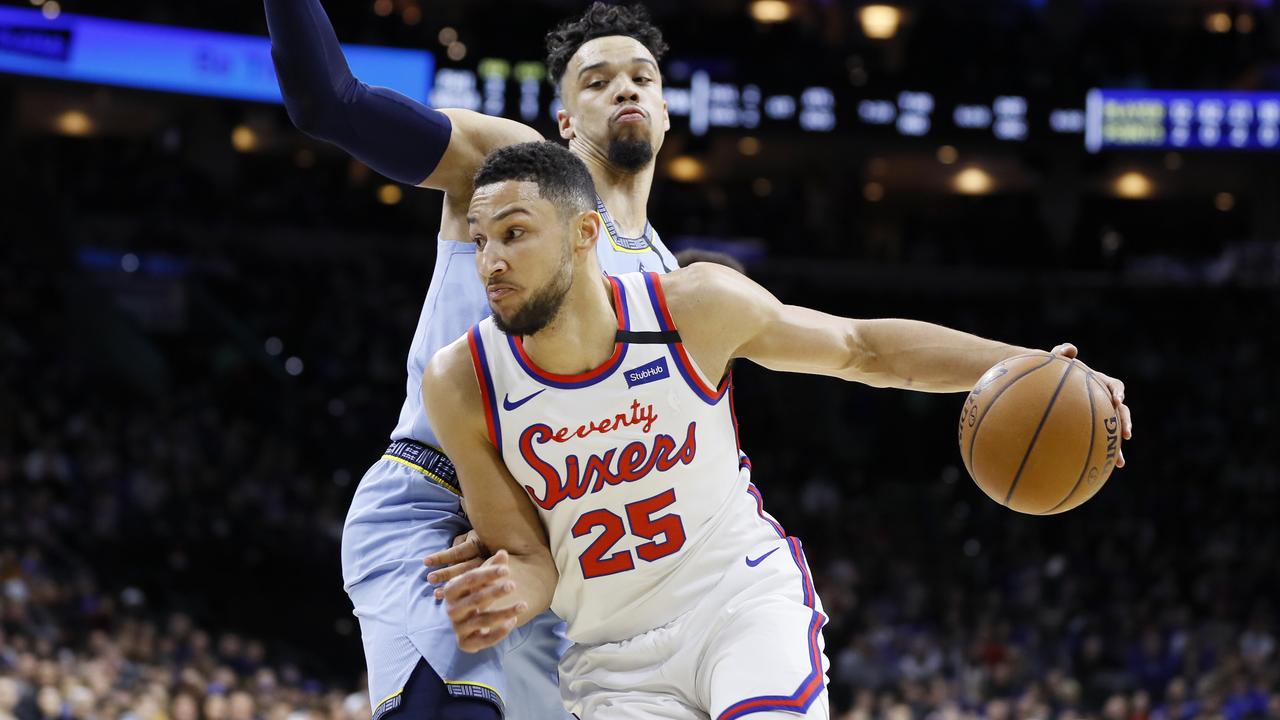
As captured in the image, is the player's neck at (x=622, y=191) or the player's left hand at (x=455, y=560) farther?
the player's neck at (x=622, y=191)

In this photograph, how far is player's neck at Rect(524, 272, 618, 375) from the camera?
3398 millimetres

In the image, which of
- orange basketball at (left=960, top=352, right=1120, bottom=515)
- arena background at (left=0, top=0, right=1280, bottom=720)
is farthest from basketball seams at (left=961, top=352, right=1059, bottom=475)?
arena background at (left=0, top=0, right=1280, bottom=720)

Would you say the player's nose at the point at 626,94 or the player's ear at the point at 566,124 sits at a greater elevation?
the player's nose at the point at 626,94

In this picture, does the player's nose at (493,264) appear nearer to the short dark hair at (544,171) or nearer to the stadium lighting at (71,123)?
the short dark hair at (544,171)

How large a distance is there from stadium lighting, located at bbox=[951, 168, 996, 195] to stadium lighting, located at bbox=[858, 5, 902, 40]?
2.64 meters

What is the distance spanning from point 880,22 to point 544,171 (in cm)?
2089

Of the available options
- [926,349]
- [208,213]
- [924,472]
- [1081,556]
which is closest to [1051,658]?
[1081,556]

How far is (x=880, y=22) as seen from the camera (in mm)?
23188

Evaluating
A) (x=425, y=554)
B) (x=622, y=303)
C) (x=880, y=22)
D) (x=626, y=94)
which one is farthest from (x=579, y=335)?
(x=880, y=22)

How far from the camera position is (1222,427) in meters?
18.5

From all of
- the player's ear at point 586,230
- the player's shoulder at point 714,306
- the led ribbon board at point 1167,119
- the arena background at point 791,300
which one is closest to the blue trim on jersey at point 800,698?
the player's shoulder at point 714,306

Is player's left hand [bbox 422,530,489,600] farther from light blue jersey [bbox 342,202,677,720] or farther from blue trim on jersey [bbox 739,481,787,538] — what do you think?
blue trim on jersey [bbox 739,481,787,538]

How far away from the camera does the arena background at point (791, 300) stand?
13.7m

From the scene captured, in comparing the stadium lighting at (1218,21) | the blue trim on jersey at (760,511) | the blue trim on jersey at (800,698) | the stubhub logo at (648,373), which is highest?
the stadium lighting at (1218,21)
